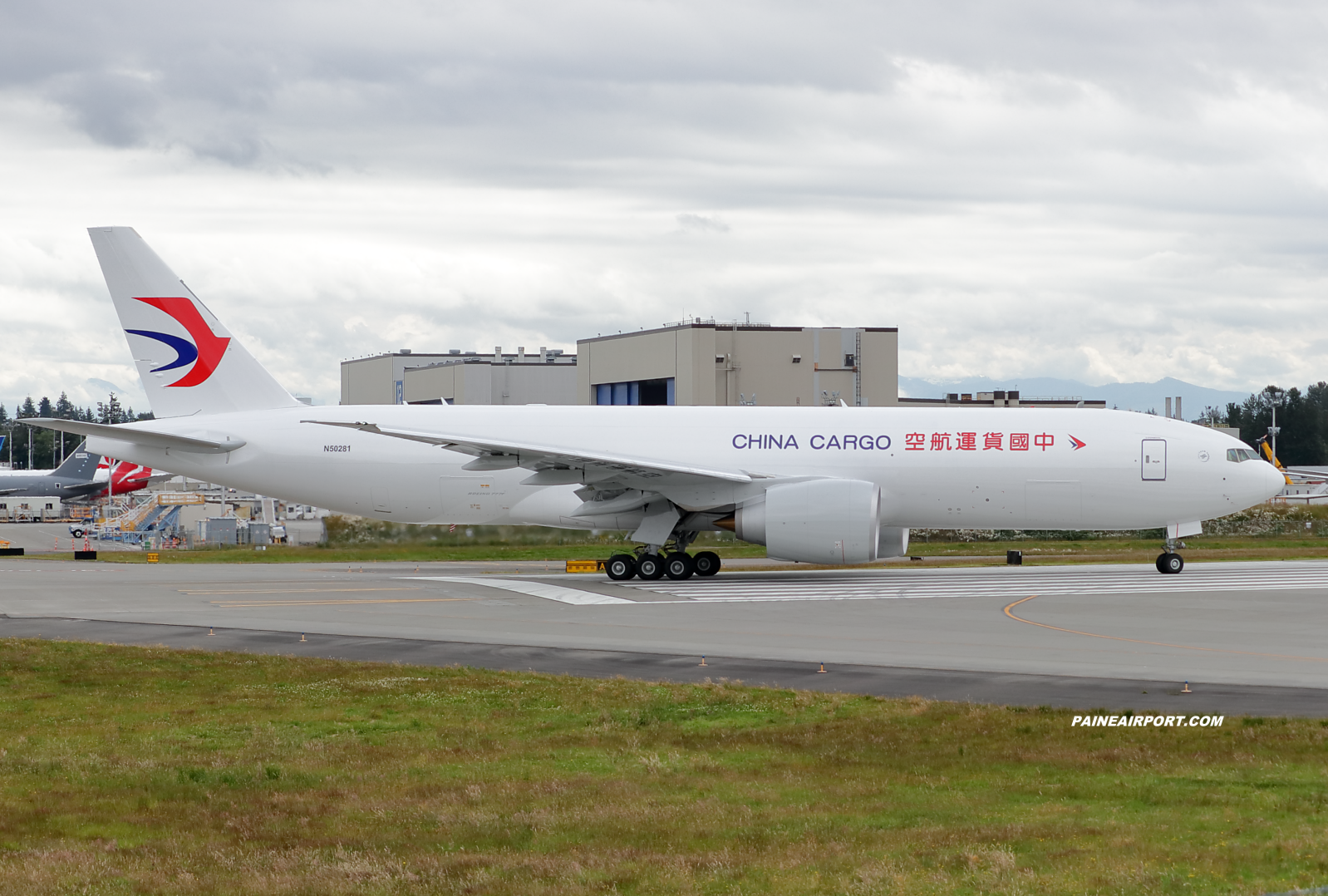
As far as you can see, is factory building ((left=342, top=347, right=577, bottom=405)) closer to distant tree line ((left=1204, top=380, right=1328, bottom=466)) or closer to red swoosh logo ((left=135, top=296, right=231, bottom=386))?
red swoosh logo ((left=135, top=296, right=231, bottom=386))

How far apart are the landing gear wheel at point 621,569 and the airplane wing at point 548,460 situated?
2308mm

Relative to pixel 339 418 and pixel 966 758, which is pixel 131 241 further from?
pixel 966 758

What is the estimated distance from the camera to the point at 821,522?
29672 millimetres

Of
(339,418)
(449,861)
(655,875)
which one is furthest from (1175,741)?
(339,418)

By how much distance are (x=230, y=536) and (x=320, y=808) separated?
4924cm

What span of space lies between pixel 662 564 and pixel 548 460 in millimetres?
4225

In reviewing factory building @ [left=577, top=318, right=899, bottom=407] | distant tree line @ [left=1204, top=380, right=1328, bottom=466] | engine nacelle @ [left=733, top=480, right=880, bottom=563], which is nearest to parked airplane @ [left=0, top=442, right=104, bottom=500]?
factory building @ [left=577, top=318, right=899, bottom=407]

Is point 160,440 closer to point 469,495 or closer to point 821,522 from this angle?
point 469,495

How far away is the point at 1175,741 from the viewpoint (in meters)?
11.9

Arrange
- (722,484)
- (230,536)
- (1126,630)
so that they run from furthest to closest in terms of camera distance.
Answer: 1. (230,536)
2. (722,484)
3. (1126,630)

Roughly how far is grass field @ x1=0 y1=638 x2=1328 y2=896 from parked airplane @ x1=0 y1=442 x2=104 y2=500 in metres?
85.9

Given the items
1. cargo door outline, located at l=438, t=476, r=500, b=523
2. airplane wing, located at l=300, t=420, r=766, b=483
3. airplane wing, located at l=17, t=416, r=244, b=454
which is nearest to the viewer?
airplane wing, located at l=300, t=420, r=766, b=483

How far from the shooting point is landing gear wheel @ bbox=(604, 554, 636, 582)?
3156 cm

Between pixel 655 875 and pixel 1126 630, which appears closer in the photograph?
pixel 655 875
